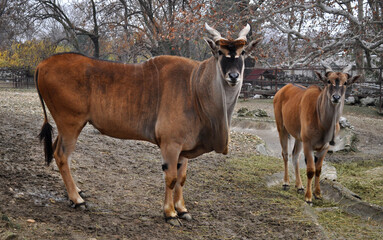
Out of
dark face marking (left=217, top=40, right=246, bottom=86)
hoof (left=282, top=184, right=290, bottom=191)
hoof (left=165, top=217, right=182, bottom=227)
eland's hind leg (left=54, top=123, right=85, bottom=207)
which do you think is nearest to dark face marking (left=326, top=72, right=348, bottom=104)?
hoof (left=282, top=184, right=290, bottom=191)

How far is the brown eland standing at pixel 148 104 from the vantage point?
12.0 ft

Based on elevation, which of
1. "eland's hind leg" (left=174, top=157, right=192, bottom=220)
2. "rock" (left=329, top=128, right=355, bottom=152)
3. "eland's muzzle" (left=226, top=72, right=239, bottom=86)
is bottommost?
"rock" (left=329, top=128, right=355, bottom=152)

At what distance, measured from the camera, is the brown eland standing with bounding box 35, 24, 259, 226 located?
12.0ft

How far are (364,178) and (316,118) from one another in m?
1.72

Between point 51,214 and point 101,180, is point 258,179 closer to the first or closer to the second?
point 101,180

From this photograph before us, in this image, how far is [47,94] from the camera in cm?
376

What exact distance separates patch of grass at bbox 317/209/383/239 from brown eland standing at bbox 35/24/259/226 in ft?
4.81

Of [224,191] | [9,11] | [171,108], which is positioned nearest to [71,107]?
[171,108]

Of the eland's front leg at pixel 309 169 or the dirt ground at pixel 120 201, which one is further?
the eland's front leg at pixel 309 169

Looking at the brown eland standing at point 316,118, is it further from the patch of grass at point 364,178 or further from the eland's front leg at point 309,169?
the patch of grass at point 364,178

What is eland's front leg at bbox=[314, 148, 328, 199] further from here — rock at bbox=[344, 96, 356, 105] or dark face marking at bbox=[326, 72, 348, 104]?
rock at bbox=[344, 96, 356, 105]

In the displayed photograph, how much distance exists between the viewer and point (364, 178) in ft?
21.1

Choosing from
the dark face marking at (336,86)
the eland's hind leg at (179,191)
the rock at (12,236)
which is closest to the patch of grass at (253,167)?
the dark face marking at (336,86)

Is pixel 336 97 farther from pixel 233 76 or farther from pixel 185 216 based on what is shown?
pixel 185 216
